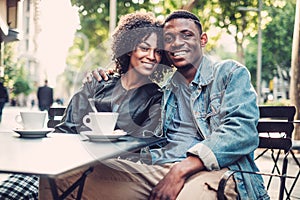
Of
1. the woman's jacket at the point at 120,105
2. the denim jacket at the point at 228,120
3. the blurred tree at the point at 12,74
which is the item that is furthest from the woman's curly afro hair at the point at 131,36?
the blurred tree at the point at 12,74

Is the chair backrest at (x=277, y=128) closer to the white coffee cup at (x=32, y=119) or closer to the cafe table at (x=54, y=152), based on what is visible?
the cafe table at (x=54, y=152)

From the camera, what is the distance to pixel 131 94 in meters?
3.16

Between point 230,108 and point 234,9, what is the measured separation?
1386 centimetres

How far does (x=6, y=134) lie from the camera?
2.82m

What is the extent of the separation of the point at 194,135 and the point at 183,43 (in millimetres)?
580

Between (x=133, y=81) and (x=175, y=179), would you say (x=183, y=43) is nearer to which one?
(x=133, y=81)

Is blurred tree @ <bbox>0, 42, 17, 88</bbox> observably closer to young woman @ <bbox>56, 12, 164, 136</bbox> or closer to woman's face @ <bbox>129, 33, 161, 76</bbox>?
young woman @ <bbox>56, 12, 164, 136</bbox>

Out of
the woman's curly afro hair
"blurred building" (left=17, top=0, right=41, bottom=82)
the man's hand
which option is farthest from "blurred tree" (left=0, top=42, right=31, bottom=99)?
the man's hand

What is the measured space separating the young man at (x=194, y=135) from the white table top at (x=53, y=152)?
0.19 m

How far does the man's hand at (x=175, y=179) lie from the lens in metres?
2.38

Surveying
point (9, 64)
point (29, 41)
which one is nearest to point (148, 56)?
point (9, 64)

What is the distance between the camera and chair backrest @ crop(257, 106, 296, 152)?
327 centimetres

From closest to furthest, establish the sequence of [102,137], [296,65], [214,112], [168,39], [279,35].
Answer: [102,137] → [214,112] → [168,39] → [296,65] → [279,35]

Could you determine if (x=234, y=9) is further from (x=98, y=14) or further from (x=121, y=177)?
(x=121, y=177)
